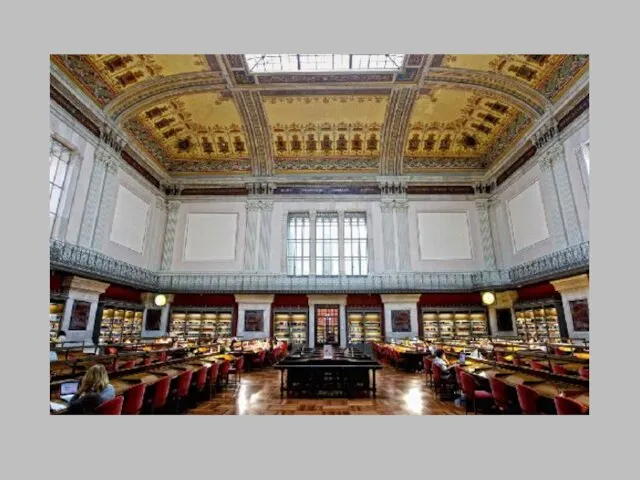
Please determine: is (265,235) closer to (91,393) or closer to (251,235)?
(251,235)

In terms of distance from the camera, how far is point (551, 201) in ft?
38.3

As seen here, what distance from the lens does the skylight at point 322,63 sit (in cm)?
1251

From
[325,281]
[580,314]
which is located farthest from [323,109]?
[580,314]

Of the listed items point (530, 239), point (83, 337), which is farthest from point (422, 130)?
point (83, 337)

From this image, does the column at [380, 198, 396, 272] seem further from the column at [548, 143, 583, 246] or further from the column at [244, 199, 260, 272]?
the column at [548, 143, 583, 246]

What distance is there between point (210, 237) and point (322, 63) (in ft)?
29.2

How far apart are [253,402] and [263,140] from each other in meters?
12.7

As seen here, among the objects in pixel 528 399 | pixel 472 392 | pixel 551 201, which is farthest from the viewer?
pixel 551 201

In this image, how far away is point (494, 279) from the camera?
47.6 feet

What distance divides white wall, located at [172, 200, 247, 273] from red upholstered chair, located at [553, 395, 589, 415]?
1380 centimetres

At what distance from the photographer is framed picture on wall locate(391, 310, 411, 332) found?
14.3 meters

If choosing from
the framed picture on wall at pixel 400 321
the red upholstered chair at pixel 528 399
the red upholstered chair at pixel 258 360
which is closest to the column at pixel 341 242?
the framed picture on wall at pixel 400 321

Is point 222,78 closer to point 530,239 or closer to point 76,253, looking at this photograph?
point 76,253

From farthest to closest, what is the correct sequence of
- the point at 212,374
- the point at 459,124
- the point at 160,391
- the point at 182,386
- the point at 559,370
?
1. the point at 459,124
2. the point at 212,374
3. the point at 559,370
4. the point at 182,386
5. the point at 160,391
